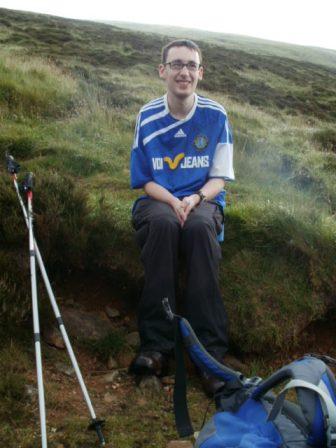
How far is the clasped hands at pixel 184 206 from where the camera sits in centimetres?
460

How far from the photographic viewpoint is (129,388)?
172 inches

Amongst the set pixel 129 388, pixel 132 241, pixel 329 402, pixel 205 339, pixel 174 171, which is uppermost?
pixel 174 171

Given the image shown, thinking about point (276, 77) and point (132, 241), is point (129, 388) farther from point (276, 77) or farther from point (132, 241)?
point (276, 77)

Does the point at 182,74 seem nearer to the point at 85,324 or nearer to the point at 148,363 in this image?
the point at 85,324

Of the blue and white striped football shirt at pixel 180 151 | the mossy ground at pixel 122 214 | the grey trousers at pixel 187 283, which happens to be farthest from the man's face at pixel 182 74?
the mossy ground at pixel 122 214

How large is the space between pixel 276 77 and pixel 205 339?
35.3 m

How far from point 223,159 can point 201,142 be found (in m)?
0.28

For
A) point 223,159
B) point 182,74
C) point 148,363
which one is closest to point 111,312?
point 148,363

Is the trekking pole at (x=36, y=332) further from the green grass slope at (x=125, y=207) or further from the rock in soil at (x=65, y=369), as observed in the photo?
the rock in soil at (x=65, y=369)

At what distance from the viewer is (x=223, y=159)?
5.11 m

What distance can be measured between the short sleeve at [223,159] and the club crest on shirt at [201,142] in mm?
128

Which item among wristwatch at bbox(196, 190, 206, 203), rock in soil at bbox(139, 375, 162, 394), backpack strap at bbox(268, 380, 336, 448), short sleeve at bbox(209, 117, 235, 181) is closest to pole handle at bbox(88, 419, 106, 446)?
rock in soil at bbox(139, 375, 162, 394)

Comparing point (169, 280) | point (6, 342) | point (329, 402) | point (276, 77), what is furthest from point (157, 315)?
point (276, 77)

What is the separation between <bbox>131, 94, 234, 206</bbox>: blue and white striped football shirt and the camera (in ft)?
16.7
